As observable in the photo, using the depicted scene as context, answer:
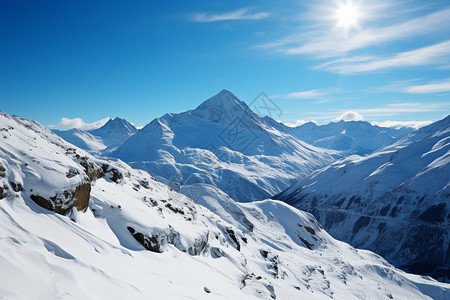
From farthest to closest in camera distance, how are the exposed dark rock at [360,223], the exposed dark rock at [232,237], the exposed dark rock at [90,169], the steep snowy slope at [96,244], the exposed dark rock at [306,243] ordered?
the exposed dark rock at [360,223]
the exposed dark rock at [306,243]
the exposed dark rock at [232,237]
the exposed dark rock at [90,169]
the steep snowy slope at [96,244]

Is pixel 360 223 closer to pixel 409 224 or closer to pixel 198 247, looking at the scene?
pixel 409 224

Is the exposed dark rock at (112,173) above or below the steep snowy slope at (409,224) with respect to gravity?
above

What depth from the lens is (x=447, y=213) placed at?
513 feet

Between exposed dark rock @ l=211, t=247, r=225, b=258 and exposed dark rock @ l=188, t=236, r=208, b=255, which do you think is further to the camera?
exposed dark rock @ l=211, t=247, r=225, b=258

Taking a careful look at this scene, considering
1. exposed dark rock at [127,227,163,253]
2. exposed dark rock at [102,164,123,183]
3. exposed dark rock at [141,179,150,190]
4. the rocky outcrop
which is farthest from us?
exposed dark rock at [141,179,150,190]

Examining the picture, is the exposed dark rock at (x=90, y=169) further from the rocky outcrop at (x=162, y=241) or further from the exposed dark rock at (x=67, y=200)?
the rocky outcrop at (x=162, y=241)

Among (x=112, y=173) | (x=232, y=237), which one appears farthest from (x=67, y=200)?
(x=232, y=237)

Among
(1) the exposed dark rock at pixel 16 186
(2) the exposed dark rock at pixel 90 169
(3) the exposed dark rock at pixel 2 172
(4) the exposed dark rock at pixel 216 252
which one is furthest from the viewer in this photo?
(4) the exposed dark rock at pixel 216 252

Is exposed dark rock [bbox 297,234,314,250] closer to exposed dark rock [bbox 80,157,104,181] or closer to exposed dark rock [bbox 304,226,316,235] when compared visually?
exposed dark rock [bbox 304,226,316,235]

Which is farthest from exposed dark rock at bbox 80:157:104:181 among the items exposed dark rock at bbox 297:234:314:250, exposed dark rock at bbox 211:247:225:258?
exposed dark rock at bbox 297:234:314:250

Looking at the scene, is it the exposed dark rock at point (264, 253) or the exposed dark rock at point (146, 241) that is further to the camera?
the exposed dark rock at point (264, 253)

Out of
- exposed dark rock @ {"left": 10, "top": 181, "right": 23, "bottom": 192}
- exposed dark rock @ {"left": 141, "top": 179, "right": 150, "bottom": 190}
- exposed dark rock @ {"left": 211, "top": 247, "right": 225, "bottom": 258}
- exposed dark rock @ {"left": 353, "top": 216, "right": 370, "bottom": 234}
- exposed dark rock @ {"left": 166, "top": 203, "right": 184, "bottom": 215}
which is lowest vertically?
exposed dark rock @ {"left": 353, "top": 216, "right": 370, "bottom": 234}

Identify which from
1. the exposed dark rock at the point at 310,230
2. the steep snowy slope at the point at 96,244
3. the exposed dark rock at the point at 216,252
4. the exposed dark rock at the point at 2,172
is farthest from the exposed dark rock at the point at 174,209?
the exposed dark rock at the point at 310,230

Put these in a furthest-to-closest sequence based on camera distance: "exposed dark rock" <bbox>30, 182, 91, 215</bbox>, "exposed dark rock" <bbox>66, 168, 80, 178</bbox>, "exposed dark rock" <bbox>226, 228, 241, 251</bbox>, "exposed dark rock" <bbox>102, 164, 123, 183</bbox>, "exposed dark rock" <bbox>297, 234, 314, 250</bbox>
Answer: "exposed dark rock" <bbox>297, 234, 314, 250</bbox> → "exposed dark rock" <bbox>226, 228, 241, 251</bbox> → "exposed dark rock" <bbox>102, 164, 123, 183</bbox> → "exposed dark rock" <bbox>66, 168, 80, 178</bbox> → "exposed dark rock" <bbox>30, 182, 91, 215</bbox>
